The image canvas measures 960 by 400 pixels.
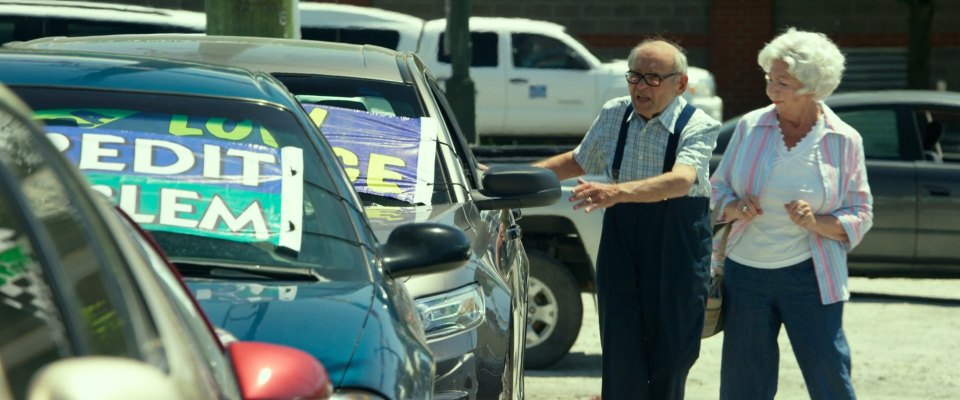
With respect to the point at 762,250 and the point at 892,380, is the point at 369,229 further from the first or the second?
the point at 892,380

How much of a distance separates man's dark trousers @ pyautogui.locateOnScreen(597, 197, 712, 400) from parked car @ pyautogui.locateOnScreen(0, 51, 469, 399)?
1.97 meters

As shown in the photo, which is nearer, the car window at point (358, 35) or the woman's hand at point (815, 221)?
the woman's hand at point (815, 221)

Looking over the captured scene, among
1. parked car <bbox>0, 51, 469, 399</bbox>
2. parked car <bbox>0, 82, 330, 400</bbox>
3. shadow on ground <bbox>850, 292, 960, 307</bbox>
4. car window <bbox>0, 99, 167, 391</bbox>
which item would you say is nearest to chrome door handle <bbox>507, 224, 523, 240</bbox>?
parked car <bbox>0, 51, 469, 399</bbox>

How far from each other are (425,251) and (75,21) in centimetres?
1332

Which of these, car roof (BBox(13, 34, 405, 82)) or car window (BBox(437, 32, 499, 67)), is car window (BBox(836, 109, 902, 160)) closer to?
car roof (BBox(13, 34, 405, 82))

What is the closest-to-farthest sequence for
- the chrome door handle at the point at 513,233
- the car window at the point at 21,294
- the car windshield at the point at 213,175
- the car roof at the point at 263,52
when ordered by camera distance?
the car window at the point at 21,294
the car windshield at the point at 213,175
the car roof at the point at 263,52
the chrome door handle at the point at 513,233

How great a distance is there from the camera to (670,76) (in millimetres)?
6195

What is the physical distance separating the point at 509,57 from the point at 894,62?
7774 millimetres

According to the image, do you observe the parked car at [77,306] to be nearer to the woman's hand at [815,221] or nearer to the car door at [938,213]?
the woman's hand at [815,221]

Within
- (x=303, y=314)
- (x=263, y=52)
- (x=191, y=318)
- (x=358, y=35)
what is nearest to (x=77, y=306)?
(x=191, y=318)

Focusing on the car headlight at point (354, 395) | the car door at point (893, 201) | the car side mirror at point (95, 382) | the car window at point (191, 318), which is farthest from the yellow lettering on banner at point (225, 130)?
the car door at point (893, 201)

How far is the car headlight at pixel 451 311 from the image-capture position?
15.7ft

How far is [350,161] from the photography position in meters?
5.78

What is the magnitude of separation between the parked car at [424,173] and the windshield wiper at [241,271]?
927mm
